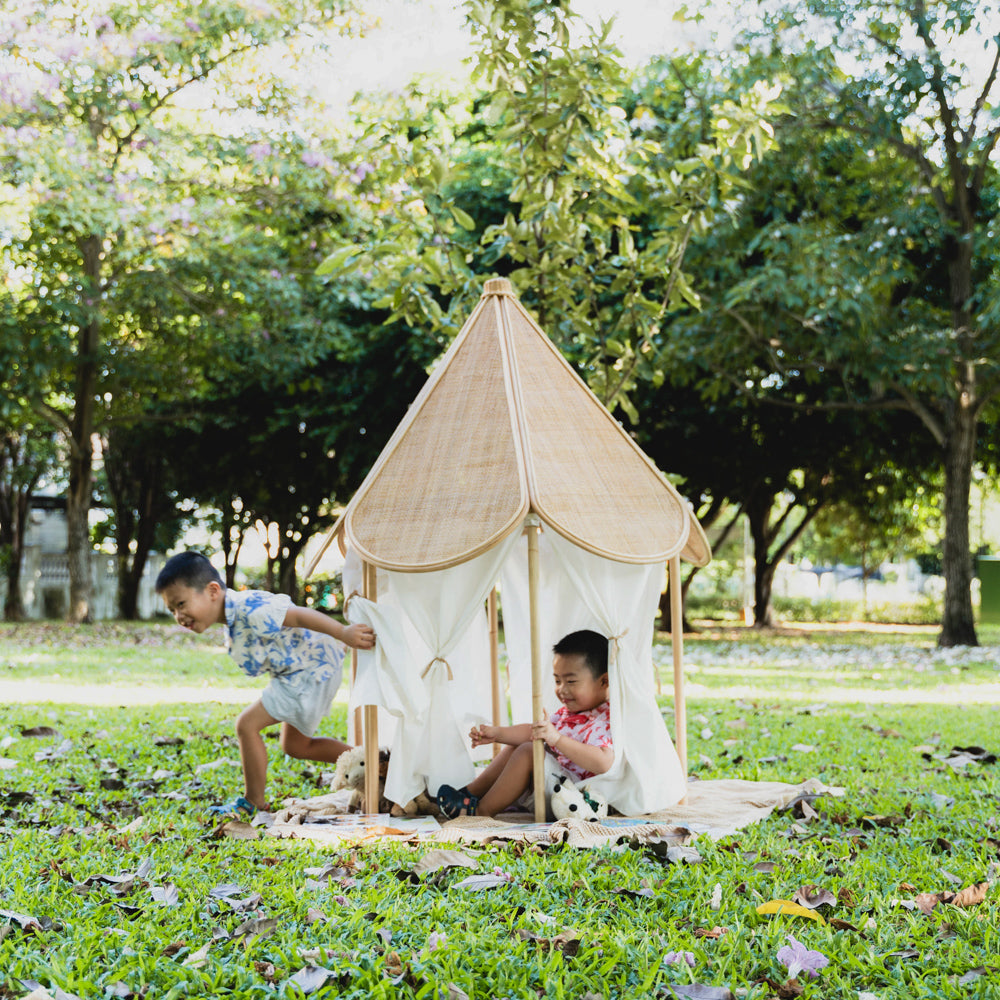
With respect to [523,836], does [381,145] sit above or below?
above

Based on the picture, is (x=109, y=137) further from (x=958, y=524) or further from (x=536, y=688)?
(x=536, y=688)

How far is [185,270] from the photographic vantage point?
55.1 feet

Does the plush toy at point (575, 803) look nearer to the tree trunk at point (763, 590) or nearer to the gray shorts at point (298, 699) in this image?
the gray shorts at point (298, 699)

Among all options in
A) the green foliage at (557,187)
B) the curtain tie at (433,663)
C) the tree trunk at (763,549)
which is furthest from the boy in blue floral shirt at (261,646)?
the tree trunk at (763,549)

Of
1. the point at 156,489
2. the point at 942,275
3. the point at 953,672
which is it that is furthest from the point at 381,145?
the point at 156,489

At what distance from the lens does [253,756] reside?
509cm

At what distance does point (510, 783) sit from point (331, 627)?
106 centimetres

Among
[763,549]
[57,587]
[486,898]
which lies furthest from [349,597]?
[57,587]

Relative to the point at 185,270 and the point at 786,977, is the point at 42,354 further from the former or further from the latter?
the point at 786,977

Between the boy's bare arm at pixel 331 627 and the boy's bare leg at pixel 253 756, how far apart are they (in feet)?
1.61

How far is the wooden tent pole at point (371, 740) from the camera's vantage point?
4848mm

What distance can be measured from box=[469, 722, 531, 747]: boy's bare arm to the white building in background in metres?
18.4

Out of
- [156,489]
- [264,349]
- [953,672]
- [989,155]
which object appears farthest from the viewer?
[156,489]

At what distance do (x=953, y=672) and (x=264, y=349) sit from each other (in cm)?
1150
